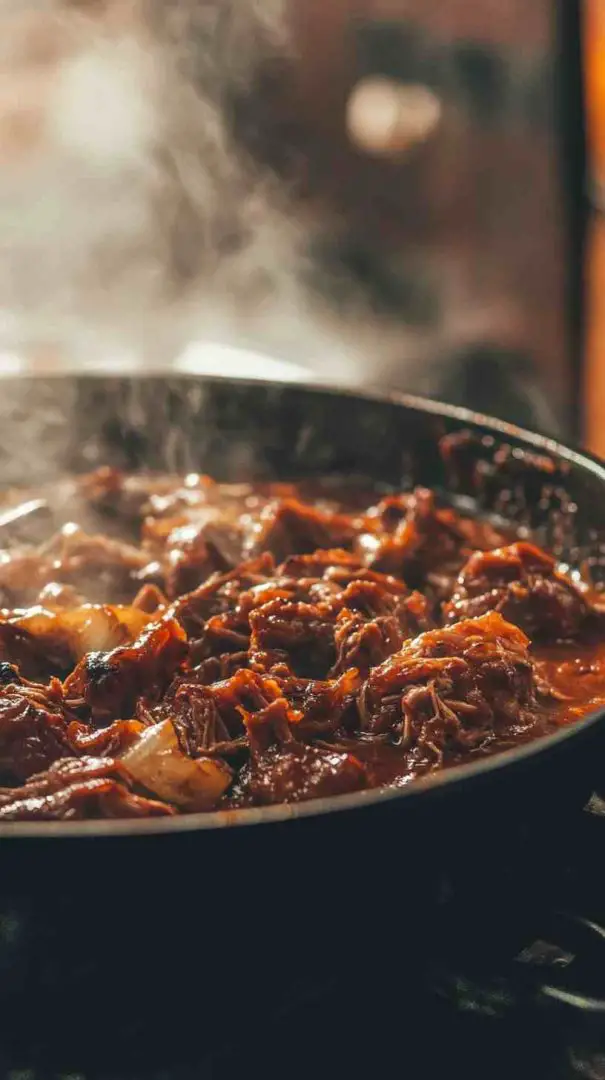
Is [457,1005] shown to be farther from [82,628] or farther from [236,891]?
[82,628]

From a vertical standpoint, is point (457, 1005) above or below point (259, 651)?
below

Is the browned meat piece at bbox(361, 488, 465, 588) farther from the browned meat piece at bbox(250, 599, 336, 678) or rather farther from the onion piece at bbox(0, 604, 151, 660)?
the onion piece at bbox(0, 604, 151, 660)

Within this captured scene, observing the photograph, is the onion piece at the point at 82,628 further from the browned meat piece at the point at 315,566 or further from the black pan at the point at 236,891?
the black pan at the point at 236,891

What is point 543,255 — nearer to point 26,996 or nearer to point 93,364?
point 93,364

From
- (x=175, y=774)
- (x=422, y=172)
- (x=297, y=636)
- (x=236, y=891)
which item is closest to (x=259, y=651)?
(x=297, y=636)

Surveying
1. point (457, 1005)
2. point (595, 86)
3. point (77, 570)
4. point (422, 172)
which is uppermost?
point (595, 86)

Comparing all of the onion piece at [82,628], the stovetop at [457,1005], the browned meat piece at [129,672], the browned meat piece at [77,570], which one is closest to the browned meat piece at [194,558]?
the browned meat piece at [77,570]
